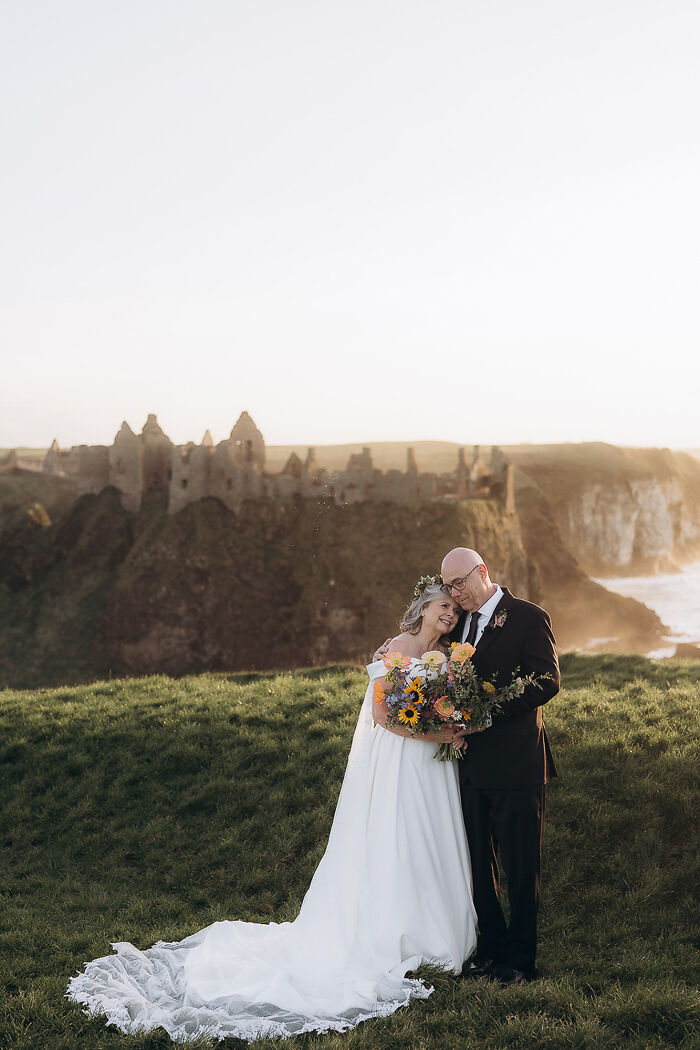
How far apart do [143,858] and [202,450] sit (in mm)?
63744

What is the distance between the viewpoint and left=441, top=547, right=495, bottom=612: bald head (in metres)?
6.18

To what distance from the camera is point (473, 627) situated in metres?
6.45

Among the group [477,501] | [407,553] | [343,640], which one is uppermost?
[477,501]

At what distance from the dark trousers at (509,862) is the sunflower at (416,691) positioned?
2.99 ft

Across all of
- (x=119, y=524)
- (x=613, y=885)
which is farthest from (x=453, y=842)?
(x=119, y=524)

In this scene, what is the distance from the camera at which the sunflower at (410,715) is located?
19.7 feet

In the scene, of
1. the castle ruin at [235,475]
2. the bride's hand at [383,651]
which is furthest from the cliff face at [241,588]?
the bride's hand at [383,651]

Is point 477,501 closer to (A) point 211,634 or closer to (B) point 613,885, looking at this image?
(A) point 211,634

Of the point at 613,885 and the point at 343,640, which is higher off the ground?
the point at 613,885

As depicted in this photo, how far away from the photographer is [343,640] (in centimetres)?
6781

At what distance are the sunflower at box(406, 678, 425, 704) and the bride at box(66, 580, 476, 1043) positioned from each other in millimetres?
368

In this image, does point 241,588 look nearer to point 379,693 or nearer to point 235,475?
point 235,475

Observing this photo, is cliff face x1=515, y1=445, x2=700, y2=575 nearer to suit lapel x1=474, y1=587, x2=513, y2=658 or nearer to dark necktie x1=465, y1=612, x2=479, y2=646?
dark necktie x1=465, y1=612, x2=479, y2=646

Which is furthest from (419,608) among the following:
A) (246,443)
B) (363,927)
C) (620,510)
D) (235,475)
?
(620,510)
